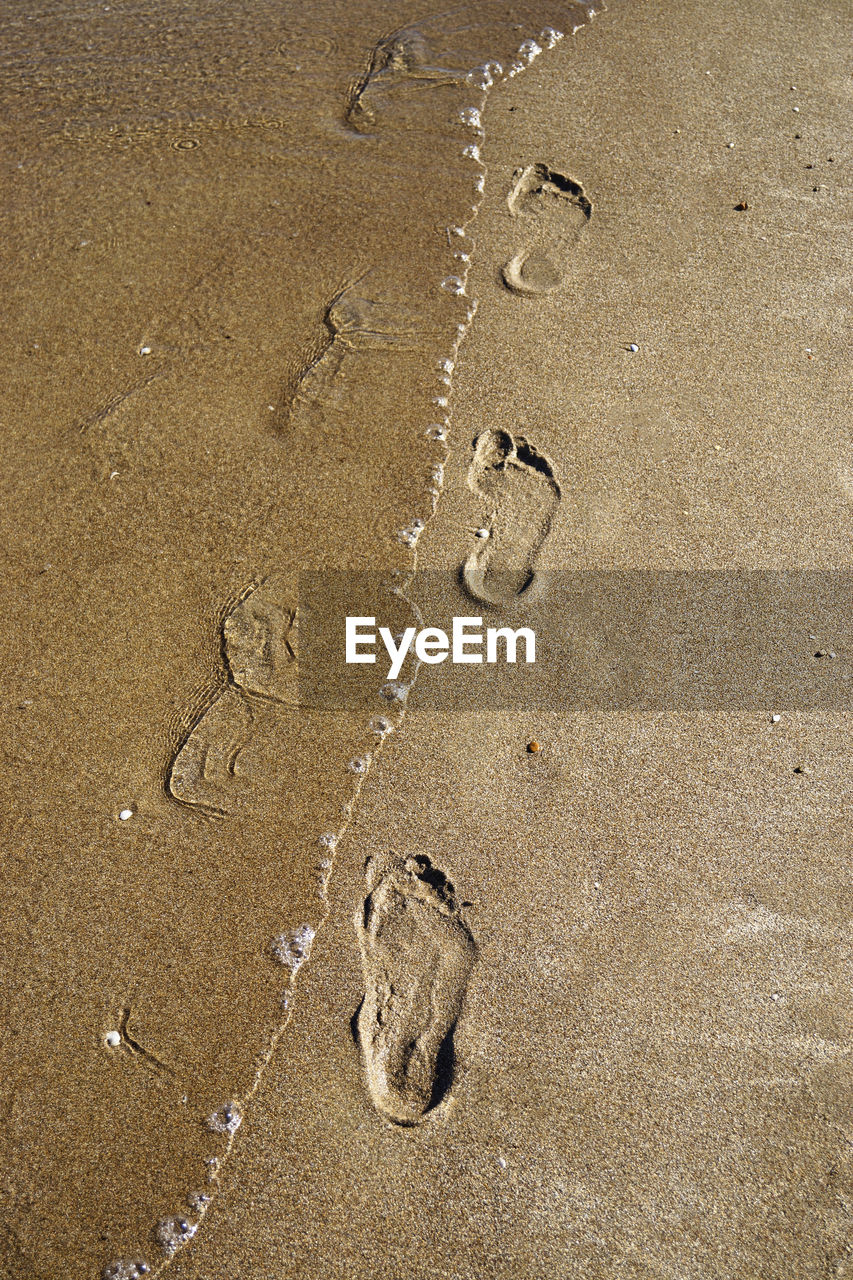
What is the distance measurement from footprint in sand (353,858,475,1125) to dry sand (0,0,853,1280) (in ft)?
0.04

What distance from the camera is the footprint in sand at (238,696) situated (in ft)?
8.25

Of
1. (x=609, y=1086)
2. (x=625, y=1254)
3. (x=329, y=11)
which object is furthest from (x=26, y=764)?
(x=329, y=11)

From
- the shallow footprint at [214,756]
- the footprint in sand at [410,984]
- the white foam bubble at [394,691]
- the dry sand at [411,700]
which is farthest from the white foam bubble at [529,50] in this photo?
the footprint in sand at [410,984]

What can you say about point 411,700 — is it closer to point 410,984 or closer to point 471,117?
point 410,984

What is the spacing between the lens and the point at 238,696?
8.71 feet

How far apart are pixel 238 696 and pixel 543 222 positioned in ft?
7.54

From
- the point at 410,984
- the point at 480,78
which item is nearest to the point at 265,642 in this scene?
the point at 410,984

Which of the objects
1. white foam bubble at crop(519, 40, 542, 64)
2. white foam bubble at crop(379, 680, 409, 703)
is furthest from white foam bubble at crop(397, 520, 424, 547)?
white foam bubble at crop(519, 40, 542, 64)

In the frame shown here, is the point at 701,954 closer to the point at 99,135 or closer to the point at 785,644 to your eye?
the point at 785,644

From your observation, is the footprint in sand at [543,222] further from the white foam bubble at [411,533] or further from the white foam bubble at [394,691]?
the white foam bubble at [394,691]

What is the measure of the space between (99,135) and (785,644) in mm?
3518

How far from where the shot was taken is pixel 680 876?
2.39 meters
